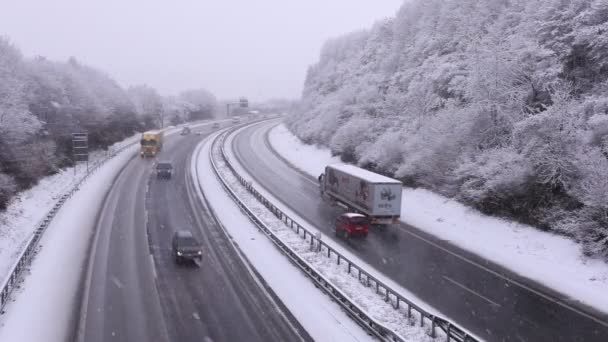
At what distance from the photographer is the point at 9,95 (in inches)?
1775

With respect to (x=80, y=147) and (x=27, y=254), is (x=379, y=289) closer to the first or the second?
(x=27, y=254)

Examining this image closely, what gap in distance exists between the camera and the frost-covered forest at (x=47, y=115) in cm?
4162

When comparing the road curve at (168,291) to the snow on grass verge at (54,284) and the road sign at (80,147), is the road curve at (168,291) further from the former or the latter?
the road sign at (80,147)

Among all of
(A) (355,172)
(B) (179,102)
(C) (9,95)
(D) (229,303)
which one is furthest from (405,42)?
(B) (179,102)

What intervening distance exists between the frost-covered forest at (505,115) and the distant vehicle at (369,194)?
16.0 feet

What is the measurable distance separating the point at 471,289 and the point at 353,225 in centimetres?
974

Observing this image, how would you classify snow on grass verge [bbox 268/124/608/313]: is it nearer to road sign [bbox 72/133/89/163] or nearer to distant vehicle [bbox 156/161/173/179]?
distant vehicle [bbox 156/161/173/179]

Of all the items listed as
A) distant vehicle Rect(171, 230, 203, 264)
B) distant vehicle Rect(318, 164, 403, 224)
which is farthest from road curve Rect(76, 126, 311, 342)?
distant vehicle Rect(318, 164, 403, 224)

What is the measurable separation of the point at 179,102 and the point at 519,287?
139844 mm

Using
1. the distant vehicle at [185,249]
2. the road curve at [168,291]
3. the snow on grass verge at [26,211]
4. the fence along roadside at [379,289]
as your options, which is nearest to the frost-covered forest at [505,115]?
the fence along roadside at [379,289]

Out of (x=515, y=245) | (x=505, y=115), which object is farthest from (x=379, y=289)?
(x=505, y=115)

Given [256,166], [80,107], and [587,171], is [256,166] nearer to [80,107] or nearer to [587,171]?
[80,107]

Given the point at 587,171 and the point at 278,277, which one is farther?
the point at 587,171

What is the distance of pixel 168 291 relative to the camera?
69.4 feet
